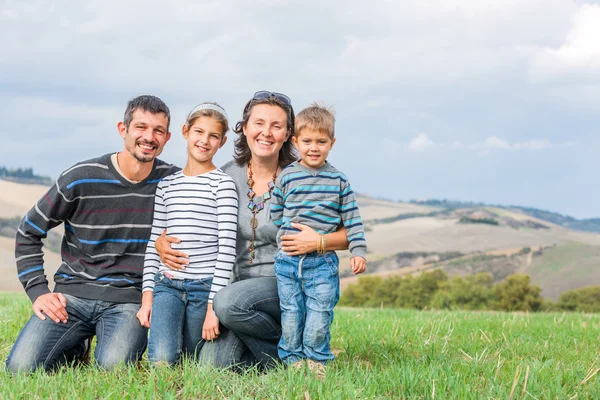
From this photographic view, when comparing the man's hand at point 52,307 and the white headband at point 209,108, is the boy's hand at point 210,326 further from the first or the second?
Result: the white headband at point 209,108

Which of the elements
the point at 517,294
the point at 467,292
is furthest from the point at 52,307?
the point at 467,292

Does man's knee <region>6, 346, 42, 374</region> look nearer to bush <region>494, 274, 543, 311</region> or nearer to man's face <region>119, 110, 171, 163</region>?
man's face <region>119, 110, 171, 163</region>

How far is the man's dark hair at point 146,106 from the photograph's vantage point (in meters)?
4.61

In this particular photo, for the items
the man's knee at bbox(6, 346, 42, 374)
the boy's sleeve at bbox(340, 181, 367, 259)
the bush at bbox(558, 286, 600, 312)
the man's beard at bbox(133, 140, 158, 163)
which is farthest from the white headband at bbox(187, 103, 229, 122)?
the bush at bbox(558, 286, 600, 312)

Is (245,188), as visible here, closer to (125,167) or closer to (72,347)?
(125,167)

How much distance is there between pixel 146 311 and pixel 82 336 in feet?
Answer: 2.19

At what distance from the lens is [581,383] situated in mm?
3902

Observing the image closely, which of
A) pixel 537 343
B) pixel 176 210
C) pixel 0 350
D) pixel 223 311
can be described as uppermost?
pixel 176 210

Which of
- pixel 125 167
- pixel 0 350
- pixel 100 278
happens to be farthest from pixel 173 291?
pixel 0 350

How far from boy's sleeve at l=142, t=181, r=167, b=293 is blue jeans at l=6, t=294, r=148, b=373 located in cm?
30

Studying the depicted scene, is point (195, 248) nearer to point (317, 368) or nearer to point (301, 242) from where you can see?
point (301, 242)

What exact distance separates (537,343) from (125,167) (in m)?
A: 3.95

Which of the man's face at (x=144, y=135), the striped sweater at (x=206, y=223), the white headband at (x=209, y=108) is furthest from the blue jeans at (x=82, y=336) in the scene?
the white headband at (x=209, y=108)

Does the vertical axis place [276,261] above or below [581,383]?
above
